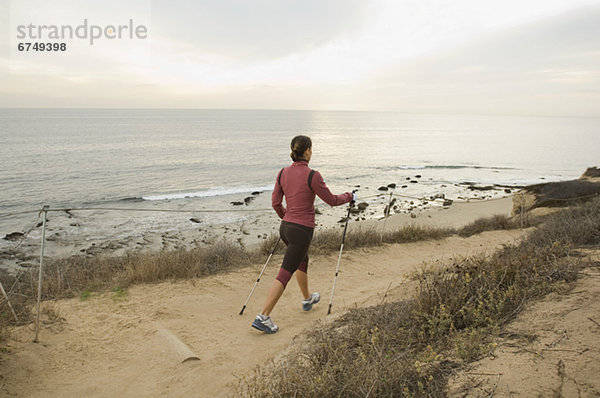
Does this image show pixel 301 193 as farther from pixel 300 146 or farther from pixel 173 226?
pixel 173 226

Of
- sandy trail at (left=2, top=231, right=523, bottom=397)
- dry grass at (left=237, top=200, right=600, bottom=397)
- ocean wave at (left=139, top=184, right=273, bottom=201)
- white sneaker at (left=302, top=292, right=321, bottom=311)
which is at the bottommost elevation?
ocean wave at (left=139, top=184, right=273, bottom=201)

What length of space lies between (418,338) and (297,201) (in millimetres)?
2054

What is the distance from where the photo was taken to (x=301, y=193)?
4.41 metres

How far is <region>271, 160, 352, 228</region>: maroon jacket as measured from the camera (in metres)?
4.35

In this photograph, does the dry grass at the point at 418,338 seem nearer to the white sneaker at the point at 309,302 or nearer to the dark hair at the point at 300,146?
the white sneaker at the point at 309,302

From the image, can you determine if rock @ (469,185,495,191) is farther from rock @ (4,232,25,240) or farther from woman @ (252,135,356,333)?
rock @ (4,232,25,240)

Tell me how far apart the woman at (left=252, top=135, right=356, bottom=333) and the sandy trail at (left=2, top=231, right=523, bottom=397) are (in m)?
0.69

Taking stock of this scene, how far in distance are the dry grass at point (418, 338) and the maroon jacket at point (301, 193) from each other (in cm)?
138

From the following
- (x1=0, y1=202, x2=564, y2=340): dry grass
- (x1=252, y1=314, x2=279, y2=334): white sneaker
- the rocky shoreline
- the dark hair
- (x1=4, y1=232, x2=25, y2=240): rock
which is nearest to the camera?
the dark hair

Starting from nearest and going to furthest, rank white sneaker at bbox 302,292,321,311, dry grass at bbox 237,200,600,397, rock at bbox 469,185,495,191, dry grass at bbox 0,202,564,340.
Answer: dry grass at bbox 237,200,600,397, white sneaker at bbox 302,292,321,311, dry grass at bbox 0,202,564,340, rock at bbox 469,185,495,191

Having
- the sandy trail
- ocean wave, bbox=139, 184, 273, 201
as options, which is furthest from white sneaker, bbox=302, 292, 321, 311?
ocean wave, bbox=139, 184, 273, 201

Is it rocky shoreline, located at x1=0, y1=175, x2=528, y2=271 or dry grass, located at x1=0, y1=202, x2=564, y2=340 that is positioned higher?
dry grass, located at x1=0, y1=202, x2=564, y2=340

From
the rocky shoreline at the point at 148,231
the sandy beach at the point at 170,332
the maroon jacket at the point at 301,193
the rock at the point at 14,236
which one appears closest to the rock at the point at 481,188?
the rocky shoreline at the point at 148,231

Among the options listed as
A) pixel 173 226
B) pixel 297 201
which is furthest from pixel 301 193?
pixel 173 226
